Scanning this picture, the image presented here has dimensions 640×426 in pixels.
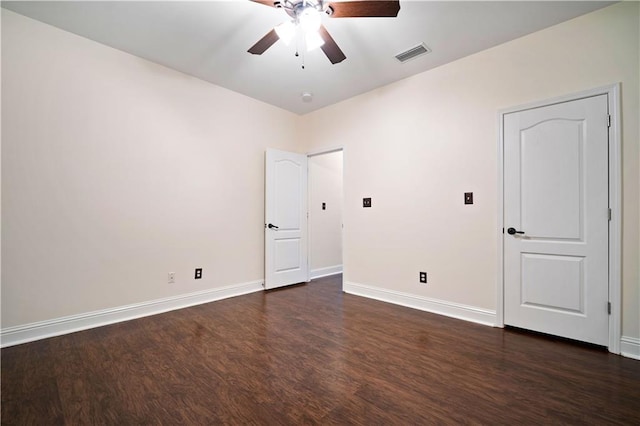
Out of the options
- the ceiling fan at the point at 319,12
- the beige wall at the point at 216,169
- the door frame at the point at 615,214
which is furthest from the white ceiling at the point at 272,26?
the door frame at the point at 615,214

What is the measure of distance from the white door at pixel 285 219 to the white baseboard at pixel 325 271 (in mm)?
263

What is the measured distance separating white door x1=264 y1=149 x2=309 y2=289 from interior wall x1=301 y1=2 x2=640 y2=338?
2.64 feet

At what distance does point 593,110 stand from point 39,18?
482cm

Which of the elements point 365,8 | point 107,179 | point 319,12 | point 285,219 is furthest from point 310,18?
point 285,219

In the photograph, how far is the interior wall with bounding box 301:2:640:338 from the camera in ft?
7.14

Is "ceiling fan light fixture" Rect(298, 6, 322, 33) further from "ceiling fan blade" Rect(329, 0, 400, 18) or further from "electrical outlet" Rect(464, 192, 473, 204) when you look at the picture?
"electrical outlet" Rect(464, 192, 473, 204)

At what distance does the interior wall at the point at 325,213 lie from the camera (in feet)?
15.7

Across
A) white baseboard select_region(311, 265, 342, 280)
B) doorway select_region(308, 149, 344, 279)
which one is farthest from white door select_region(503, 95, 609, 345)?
white baseboard select_region(311, 265, 342, 280)

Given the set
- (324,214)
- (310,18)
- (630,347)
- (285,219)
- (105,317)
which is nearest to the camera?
(310,18)

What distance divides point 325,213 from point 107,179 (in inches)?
126

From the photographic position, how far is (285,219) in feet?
14.1

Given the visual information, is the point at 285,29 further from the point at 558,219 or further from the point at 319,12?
the point at 558,219

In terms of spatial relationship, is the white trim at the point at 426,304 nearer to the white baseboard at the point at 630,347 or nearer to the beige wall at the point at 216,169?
the beige wall at the point at 216,169

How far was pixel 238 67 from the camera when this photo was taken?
10.5ft
